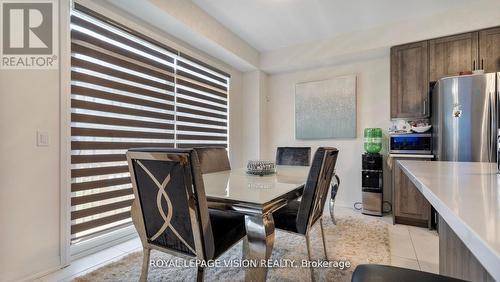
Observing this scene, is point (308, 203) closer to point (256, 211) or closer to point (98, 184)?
point (256, 211)

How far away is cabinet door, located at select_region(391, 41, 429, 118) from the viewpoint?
118 inches

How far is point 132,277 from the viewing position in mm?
1719

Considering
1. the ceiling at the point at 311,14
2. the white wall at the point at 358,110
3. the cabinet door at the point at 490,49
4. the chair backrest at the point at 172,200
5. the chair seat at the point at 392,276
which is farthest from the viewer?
the white wall at the point at 358,110

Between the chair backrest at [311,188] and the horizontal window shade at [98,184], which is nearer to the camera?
the chair backrest at [311,188]

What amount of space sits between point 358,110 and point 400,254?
224 cm

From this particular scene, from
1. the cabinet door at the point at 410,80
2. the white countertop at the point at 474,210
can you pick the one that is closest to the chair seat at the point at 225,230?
the white countertop at the point at 474,210

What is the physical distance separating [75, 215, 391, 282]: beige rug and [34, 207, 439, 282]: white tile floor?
10cm

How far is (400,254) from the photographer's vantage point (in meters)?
2.16

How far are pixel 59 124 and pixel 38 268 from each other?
42.8 inches

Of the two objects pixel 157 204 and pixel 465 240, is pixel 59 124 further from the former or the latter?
pixel 465 240

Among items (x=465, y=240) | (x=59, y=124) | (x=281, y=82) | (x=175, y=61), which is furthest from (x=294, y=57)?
(x=465, y=240)

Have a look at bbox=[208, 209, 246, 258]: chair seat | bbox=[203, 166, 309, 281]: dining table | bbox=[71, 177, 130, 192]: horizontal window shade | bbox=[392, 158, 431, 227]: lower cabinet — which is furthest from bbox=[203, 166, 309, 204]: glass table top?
bbox=[392, 158, 431, 227]: lower cabinet

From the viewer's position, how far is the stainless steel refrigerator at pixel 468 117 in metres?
2.41

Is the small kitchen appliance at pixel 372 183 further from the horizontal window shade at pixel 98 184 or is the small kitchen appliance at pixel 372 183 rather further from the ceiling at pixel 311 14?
the horizontal window shade at pixel 98 184
